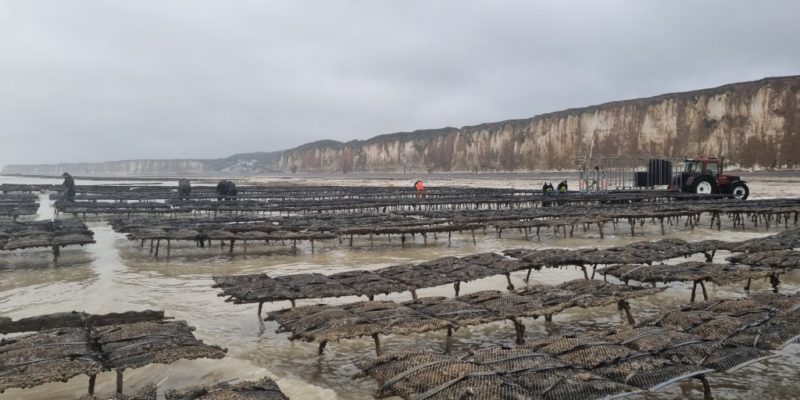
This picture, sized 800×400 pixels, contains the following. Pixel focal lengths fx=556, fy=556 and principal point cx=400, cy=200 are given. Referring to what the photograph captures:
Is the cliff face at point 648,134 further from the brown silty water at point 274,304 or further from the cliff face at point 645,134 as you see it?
the brown silty water at point 274,304

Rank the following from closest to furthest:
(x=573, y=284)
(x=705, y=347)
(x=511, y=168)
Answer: (x=705, y=347) < (x=573, y=284) < (x=511, y=168)

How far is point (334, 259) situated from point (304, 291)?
22.6ft

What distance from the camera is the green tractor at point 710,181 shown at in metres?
29.9

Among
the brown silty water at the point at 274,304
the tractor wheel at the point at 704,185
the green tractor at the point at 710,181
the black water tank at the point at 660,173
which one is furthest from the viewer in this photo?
the black water tank at the point at 660,173

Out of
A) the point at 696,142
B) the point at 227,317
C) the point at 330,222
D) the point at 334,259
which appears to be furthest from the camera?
the point at 696,142

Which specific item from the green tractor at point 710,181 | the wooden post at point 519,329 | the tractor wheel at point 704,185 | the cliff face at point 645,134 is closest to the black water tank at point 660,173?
the green tractor at point 710,181

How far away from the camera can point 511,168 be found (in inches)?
3344

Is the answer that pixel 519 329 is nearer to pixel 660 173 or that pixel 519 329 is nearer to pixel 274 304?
pixel 274 304

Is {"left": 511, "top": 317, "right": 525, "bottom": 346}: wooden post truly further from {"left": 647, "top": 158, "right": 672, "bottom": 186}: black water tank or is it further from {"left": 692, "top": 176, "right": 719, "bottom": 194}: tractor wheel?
{"left": 647, "top": 158, "right": 672, "bottom": 186}: black water tank

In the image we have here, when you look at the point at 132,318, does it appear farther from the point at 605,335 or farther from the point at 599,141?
the point at 599,141

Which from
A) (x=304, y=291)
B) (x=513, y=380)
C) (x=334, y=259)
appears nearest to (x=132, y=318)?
(x=304, y=291)

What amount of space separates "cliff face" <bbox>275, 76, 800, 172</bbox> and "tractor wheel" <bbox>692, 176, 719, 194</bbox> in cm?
3081

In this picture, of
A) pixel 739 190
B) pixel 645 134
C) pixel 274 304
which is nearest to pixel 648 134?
pixel 645 134

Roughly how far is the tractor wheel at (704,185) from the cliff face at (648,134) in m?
30.8
